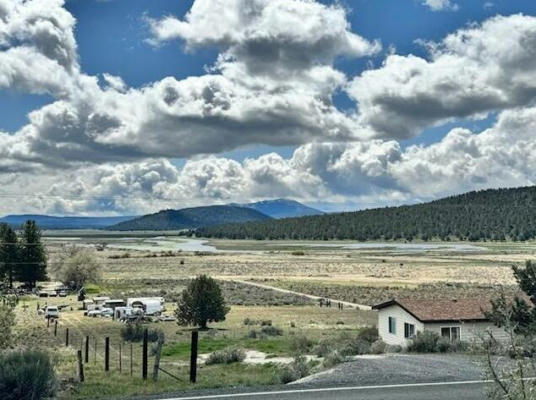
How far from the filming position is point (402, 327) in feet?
115

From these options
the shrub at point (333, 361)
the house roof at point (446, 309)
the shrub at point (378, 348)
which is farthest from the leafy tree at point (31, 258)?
the shrub at point (333, 361)

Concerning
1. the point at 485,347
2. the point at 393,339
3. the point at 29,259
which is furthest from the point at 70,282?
the point at 485,347

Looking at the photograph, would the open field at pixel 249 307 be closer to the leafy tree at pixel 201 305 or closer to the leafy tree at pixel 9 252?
the leafy tree at pixel 201 305

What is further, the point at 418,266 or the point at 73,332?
the point at 418,266

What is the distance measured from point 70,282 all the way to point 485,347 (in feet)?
312

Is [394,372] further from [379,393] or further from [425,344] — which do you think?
[425,344]

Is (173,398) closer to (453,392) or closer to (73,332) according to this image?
(453,392)

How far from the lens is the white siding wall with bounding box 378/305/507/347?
32250 mm

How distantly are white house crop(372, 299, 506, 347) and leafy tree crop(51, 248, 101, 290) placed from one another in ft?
219

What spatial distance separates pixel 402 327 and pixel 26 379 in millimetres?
24660

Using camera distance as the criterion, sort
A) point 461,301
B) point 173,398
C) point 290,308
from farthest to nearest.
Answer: point 290,308, point 461,301, point 173,398

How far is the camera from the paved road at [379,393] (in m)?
14.0

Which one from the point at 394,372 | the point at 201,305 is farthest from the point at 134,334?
the point at 394,372

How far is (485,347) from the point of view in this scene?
747 centimetres
